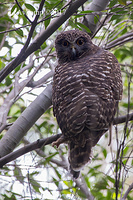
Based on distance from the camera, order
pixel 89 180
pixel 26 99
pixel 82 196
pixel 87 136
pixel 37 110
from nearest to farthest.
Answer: pixel 87 136
pixel 37 110
pixel 82 196
pixel 89 180
pixel 26 99

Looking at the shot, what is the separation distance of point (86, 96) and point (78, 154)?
0.69m

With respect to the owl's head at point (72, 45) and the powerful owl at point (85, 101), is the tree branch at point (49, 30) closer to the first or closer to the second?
the powerful owl at point (85, 101)

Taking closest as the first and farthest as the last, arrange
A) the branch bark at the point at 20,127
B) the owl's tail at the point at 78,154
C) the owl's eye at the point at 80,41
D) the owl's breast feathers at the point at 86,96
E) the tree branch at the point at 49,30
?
the tree branch at the point at 49,30, the owl's breast feathers at the point at 86,96, the owl's tail at the point at 78,154, the branch bark at the point at 20,127, the owl's eye at the point at 80,41

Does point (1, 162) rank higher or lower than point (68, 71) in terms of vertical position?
lower

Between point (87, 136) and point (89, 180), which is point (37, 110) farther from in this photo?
point (89, 180)

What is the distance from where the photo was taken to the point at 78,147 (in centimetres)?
279

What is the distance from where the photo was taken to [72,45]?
3457mm

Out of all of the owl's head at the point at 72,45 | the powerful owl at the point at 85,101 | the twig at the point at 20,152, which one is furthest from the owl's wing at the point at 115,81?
the twig at the point at 20,152

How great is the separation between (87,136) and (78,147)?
0.90ft

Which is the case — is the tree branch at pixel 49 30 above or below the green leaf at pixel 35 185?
above

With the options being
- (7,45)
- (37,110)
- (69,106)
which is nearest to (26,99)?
(7,45)

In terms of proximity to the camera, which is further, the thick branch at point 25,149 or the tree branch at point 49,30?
the thick branch at point 25,149

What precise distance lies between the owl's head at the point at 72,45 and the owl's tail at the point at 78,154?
1086 millimetres

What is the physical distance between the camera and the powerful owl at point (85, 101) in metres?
2.43
